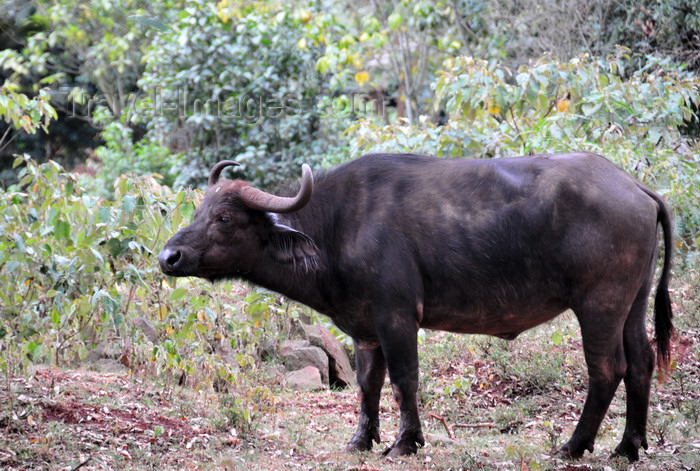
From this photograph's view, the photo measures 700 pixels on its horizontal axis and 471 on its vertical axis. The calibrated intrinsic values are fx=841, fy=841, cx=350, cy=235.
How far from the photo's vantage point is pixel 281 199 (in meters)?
5.04

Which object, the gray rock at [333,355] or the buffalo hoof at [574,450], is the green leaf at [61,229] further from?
the buffalo hoof at [574,450]

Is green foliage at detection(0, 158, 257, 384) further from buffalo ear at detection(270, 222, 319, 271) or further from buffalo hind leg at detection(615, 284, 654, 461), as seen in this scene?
buffalo hind leg at detection(615, 284, 654, 461)

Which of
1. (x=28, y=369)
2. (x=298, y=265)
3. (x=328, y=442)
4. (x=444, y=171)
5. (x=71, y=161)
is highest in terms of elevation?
(x=444, y=171)

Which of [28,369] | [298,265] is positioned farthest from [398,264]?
[28,369]

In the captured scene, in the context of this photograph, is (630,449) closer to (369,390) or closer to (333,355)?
(369,390)

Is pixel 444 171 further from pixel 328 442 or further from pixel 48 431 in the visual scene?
pixel 48 431

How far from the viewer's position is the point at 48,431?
4.77 meters

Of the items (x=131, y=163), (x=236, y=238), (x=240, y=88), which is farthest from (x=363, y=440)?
(x=131, y=163)

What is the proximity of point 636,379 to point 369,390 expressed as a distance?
163cm

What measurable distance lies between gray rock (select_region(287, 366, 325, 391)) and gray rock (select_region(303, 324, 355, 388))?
40 cm

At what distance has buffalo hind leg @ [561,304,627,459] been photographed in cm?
477

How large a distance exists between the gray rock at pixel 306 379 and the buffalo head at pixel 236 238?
8.19 feet

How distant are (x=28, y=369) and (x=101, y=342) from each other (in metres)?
1.33

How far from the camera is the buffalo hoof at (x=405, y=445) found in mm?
5043
